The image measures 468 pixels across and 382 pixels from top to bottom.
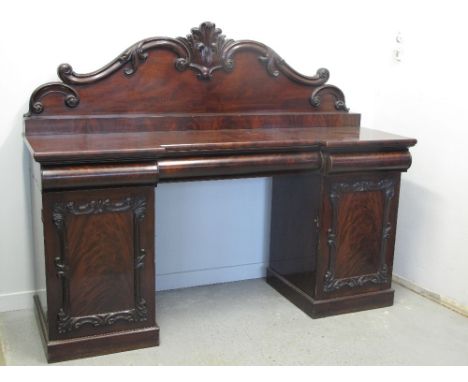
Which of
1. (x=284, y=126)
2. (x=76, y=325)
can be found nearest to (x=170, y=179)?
(x=76, y=325)

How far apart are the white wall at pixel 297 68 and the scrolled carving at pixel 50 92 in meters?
0.10

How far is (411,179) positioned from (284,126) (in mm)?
775

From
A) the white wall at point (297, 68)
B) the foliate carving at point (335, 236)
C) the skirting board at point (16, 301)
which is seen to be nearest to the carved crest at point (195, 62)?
the white wall at point (297, 68)

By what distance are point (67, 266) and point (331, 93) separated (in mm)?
1667

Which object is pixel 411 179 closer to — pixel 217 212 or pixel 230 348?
pixel 217 212

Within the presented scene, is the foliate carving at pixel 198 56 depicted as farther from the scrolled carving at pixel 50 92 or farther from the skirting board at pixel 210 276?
the skirting board at pixel 210 276

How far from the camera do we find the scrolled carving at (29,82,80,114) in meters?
2.44

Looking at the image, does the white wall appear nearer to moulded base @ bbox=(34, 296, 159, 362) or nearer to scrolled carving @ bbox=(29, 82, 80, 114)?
scrolled carving @ bbox=(29, 82, 80, 114)

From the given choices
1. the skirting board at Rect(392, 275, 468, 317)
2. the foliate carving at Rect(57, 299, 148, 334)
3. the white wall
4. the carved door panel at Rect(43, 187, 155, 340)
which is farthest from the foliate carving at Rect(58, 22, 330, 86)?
the skirting board at Rect(392, 275, 468, 317)

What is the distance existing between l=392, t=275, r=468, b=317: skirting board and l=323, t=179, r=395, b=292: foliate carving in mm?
347

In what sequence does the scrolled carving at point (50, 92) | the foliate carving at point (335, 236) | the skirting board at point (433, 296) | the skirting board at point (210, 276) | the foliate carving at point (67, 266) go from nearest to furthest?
the foliate carving at point (67, 266) < the scrolled carving at point (50, 92) < the foliate carving at point (335, 236) < the skirting board at point (433, 296) < the skirting board at point (210, 276)

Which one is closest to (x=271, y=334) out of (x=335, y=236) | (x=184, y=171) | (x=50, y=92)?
(x=335, y=236)

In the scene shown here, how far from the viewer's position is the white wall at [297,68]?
2.52 metres

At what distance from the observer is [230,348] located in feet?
7.76
